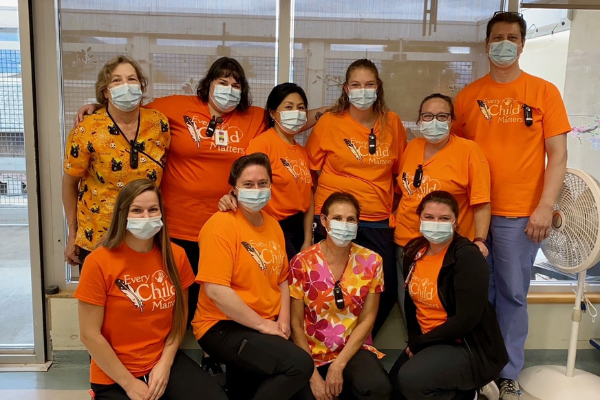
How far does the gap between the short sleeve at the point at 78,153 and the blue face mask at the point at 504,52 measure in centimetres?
197

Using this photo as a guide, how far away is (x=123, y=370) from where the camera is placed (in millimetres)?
1838

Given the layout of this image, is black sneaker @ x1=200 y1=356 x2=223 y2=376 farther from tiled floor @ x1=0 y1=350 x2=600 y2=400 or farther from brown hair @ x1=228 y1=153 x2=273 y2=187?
brown hair @ x1=228 y1=153 x2=273 y2=187

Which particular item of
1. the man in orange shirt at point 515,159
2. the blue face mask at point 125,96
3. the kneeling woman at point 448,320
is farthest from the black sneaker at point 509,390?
the blue face mask at point 125,96

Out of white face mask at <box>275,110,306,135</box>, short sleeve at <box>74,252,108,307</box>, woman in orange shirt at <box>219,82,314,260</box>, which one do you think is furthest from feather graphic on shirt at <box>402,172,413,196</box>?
short sleeve at <box>74,252,108,307</box>

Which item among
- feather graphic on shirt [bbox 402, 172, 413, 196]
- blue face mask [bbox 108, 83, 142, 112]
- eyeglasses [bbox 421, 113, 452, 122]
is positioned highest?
blue face mask [bbox 108, 83, 142, 112]

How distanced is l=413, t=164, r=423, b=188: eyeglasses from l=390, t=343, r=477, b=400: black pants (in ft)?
2.47

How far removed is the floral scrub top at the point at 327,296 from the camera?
2.17 metres

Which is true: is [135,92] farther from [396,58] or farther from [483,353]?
[483,353]

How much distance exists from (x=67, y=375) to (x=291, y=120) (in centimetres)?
190

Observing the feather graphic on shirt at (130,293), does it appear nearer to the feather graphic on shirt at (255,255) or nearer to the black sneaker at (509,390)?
the feather graphic on shirt at (255,255)

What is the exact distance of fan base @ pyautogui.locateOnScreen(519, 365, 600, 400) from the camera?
2.39 m

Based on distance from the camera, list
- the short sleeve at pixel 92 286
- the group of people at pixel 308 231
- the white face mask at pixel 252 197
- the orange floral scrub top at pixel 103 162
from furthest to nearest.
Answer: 1. the orange floral scrub top at pixel 103 162
2. the white face mask at pixel 252 197
3. the group of people at pixel 308 231
4. the short sleeve at pixel 92 286

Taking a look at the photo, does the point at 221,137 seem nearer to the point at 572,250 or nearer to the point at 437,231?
the point at 437,231

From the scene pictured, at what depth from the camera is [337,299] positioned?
2.15 metres
